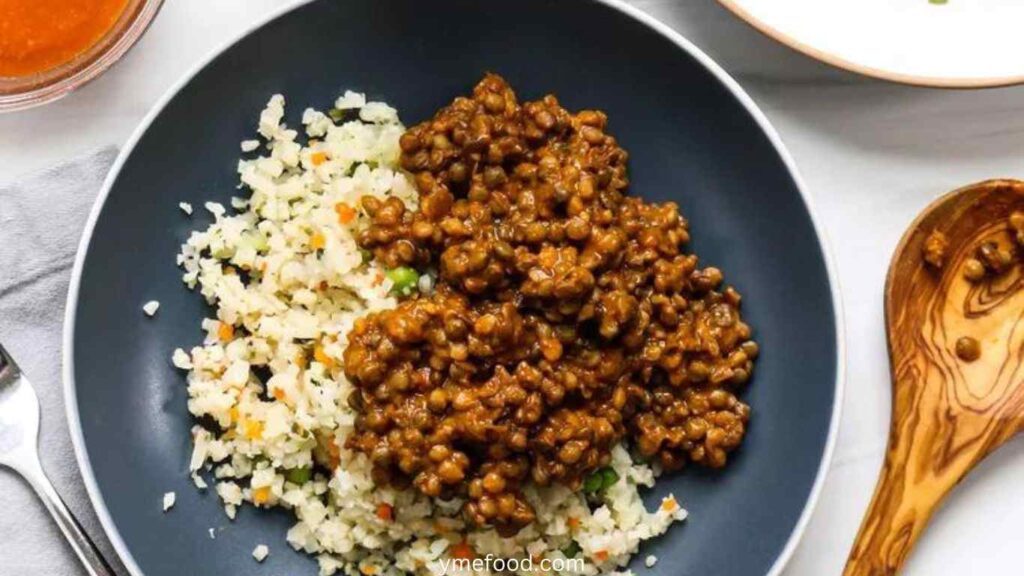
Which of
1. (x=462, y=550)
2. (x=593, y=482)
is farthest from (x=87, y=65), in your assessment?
(x=593, y=482)

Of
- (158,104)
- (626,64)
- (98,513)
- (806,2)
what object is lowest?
(98,513)

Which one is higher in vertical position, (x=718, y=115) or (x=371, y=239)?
(x=718, y=115)

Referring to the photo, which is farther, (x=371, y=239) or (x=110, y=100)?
(x=110, y=100)

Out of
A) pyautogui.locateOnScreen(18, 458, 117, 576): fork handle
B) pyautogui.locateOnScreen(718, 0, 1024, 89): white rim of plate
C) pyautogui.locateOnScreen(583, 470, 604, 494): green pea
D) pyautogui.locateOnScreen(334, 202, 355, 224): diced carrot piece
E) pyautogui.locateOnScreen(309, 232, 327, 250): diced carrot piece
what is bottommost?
pyautogui.locateOnScreen(18, 458, 117, 576): fork handle

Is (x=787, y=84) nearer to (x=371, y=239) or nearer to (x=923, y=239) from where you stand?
(x=923, y=239)

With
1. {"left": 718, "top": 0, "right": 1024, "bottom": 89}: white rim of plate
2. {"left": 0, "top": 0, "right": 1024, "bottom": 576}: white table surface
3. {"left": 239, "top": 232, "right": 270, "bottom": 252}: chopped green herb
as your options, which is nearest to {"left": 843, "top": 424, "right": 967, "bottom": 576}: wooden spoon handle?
{"left": 0, "top": 0, "right": 1024, "bottom": 576}: white table surface

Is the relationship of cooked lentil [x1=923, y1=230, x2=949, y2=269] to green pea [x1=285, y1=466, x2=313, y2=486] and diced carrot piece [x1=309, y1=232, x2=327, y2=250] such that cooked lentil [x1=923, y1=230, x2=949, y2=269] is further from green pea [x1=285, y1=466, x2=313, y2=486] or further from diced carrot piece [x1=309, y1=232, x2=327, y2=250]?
green pea [x1=285, y1=466, x2=313, y2=486]

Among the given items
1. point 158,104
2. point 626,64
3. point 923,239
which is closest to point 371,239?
point 158,104

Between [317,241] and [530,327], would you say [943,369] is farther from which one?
[317,241]
